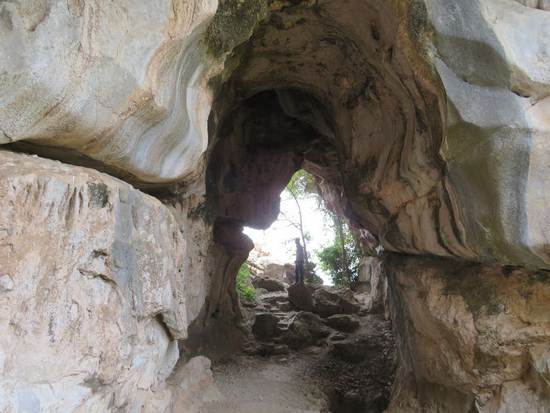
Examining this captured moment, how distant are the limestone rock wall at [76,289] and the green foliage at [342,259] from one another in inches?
396

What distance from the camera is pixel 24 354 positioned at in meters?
2.11

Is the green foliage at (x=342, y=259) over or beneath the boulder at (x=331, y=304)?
over

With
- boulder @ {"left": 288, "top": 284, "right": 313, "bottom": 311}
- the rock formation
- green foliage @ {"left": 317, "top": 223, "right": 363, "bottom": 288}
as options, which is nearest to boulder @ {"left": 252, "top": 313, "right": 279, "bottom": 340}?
boulder @ {"left": 288, "top": 284, "right": 313, "bottom": 311}

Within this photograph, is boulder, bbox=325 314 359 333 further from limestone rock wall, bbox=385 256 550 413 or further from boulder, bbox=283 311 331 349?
limestone rock wall, bbox=385 256 550 413

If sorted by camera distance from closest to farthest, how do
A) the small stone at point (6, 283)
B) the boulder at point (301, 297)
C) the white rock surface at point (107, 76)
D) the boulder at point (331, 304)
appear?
the small stone at point (6, 283), the white rock surface at point (107, 76), the boulder at point (331, 304), the boulder at point (301, 297)

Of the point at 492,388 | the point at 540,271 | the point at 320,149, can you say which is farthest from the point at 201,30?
the point at 320,149

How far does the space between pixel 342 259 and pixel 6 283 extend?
11519mm

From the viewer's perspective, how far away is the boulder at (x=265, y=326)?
8.41 m

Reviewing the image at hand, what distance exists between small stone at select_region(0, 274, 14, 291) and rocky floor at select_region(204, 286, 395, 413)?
3.49m

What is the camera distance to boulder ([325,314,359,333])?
885 centimetres

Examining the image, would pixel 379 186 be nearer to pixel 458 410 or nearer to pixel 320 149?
pixel 458 410

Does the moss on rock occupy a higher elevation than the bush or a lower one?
higher

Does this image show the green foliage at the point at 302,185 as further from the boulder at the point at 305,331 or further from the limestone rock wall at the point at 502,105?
the limestone rock wall at the point at 502,105

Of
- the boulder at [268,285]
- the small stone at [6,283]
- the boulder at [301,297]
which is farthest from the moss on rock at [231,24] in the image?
the boulder at [268,285]
